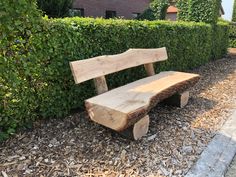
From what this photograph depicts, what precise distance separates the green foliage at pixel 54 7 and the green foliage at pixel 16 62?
487 cm

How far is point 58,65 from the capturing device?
12.6 ft

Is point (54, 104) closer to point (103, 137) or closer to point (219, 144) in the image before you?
point (103, 137)

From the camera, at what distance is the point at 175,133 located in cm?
393

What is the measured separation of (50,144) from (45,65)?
99 centimetres

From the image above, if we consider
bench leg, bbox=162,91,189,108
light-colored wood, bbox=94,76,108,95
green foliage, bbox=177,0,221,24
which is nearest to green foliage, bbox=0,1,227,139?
light-colored wood, bbox=94,76,108,95

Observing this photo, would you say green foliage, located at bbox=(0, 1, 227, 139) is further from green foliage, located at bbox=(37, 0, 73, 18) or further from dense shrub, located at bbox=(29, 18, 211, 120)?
green foliage, located at bbox=(37, 0, 73, 18)

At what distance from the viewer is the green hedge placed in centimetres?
348

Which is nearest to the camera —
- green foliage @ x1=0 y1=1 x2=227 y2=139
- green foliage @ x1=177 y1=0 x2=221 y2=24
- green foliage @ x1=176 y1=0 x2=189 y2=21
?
green foliage @ x1=0 y1=1 x2=227 y2=139

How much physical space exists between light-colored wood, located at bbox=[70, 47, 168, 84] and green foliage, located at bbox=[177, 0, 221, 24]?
5.02 metres

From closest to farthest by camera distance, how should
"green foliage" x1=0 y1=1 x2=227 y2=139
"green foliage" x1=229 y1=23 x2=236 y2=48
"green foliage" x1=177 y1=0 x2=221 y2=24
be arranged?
1. "green foliage" x1=0 y1=1 x2=227 y2=139
2. "green foliage" x1=177 y1=0 x2=221 y2=24
3. "green foliage" x1=229 y1=23 x2=236 y2=48

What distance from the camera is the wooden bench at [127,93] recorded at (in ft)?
10.5

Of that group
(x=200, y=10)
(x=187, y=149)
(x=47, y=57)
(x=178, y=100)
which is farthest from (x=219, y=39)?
(x=47, y=57)

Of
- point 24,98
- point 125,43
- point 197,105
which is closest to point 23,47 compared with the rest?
point 24,98

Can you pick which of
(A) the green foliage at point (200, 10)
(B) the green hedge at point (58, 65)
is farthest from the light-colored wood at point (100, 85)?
(A) the green foliage at point (200, 10)
